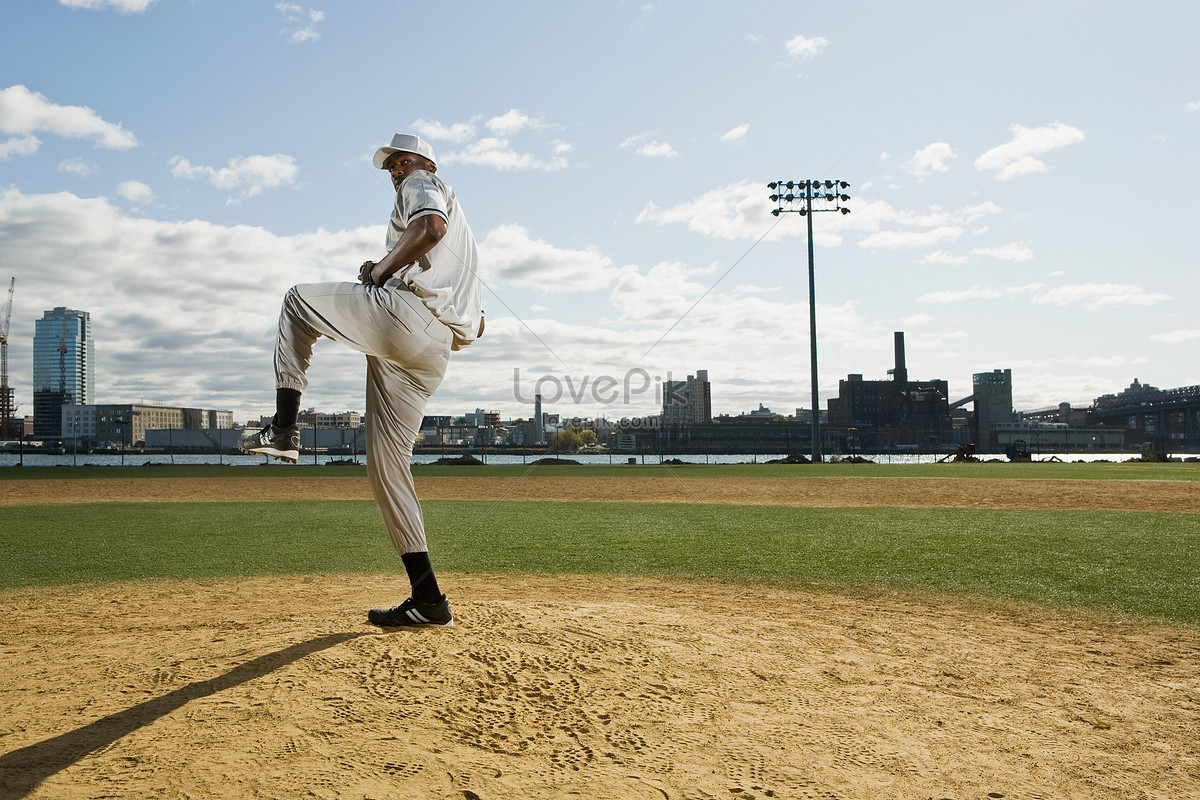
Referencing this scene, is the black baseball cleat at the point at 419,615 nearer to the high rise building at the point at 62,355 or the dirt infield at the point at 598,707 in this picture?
the dirt infield at the point at 598,707

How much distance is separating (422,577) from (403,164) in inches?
90.5

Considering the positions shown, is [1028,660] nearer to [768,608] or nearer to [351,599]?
[768,608]

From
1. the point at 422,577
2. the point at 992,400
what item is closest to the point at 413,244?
the point at 422,577

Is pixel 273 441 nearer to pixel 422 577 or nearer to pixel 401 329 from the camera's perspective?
pixel 401 329

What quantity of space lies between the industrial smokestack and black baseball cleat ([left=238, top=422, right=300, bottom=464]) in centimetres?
9160

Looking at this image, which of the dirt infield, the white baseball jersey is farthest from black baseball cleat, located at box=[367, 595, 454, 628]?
the white baseball jersey

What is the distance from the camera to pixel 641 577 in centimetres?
740

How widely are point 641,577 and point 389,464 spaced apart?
4.00 meters

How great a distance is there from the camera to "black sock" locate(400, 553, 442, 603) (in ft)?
13.3

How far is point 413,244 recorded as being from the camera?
11.4 feet

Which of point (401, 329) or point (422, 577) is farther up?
point (401, 329)

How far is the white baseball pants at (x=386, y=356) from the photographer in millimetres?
3412

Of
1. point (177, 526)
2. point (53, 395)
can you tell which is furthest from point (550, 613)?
point (53, 395)

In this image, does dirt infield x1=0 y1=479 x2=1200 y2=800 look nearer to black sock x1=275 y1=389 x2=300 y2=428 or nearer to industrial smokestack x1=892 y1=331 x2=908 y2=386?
black sock x1=275 y1=389 x2=300 y2=428
